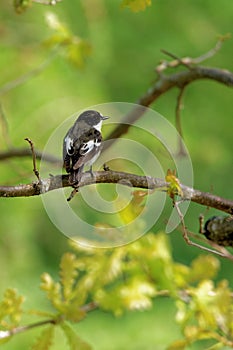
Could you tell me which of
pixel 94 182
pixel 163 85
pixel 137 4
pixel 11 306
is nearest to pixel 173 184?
pixel 94 182

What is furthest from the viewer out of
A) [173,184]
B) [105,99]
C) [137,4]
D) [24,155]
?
[105,99]

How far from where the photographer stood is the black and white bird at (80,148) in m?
1.15

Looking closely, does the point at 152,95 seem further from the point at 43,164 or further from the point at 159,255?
the point at 159,255

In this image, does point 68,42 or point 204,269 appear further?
point 68,42

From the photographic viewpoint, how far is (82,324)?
3.00 m

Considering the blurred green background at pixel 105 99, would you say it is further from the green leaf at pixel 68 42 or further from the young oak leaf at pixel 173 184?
the young oak leaf at pixel 173 184

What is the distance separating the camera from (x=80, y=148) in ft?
3.84

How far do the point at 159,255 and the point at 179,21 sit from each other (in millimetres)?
2528

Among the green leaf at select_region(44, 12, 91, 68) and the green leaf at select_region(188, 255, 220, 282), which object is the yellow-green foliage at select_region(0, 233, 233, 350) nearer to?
the green leaf at select_region(188, 255, 220, 282)

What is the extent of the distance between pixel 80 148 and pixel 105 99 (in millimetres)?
2338

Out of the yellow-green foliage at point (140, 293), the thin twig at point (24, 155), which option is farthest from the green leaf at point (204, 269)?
the thin twig at point (24, 155)

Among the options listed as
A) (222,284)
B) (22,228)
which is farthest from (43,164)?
(22,228)

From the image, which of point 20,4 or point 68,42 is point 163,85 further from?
point 20,4

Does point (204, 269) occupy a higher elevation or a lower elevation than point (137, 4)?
lower
